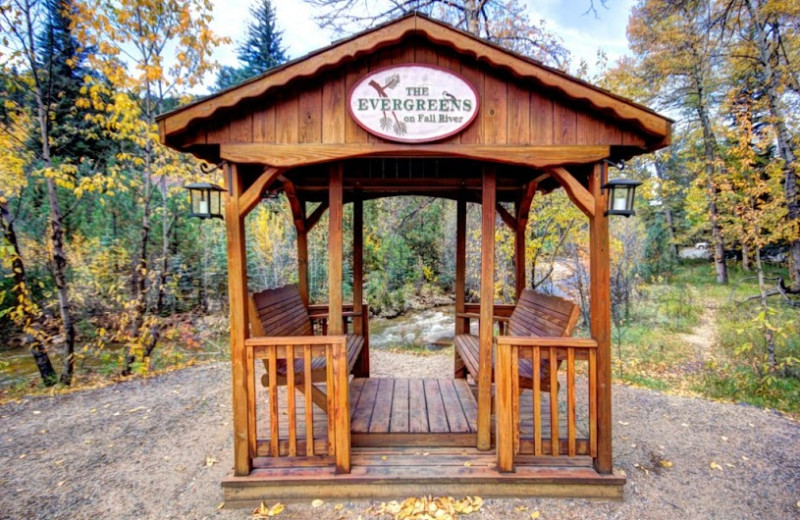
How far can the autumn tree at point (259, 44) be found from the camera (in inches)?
755

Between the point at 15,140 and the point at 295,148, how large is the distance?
4.91 meters

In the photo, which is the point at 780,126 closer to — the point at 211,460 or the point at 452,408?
the point at 452,408

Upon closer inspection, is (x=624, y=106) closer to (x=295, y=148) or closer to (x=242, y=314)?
(x=295, y=148)

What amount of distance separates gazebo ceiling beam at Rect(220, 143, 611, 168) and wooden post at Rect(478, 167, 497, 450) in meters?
0.25

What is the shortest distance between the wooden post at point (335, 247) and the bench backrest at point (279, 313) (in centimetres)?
57

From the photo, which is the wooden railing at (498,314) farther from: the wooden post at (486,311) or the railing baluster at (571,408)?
the railing baluster at (571,408)

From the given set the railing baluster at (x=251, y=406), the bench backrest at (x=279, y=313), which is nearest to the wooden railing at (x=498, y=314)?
the bench backrest at (x=279, y=313)

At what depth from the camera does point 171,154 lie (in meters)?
5.68

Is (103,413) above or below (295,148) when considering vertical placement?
below

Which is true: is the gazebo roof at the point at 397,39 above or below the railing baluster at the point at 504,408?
above

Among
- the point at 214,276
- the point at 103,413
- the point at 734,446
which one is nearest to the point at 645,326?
the point at 734,446

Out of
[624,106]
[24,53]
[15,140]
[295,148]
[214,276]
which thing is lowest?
[214,276]

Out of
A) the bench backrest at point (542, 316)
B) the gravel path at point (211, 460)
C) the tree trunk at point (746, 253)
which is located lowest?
the gravel path at point (211, 460)

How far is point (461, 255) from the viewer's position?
4266 millimetres
